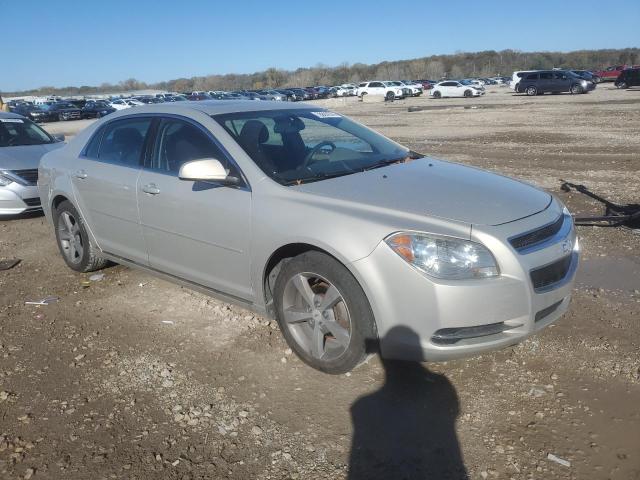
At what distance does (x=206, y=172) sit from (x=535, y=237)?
2080 millimetres

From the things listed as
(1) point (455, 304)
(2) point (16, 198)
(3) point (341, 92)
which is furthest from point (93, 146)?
(3) point (341, 92)

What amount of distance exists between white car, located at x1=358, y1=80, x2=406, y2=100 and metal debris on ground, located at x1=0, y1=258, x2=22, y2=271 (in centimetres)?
4676

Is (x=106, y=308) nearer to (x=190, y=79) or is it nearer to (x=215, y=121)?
(x=215, y=121)

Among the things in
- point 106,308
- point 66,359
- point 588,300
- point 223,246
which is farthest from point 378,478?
point 106,308

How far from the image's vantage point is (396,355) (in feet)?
10.2

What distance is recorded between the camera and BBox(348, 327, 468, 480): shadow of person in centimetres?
265

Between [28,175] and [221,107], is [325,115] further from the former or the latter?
[28,175]

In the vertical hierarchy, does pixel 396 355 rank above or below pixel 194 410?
above

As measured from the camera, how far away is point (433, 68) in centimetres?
12212

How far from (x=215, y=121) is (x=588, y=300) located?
3.26 metres

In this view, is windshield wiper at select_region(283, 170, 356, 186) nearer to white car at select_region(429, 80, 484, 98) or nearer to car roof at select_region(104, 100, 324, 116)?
car roof at select_region(104, 100, 324, 116)

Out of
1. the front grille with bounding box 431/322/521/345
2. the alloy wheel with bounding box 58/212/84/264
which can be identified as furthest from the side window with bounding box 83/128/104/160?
the front grille with bounding box 431/322/521/345

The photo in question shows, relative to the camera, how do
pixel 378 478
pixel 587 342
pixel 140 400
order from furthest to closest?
pixel 587 342 < pixel 140 400 < pixel 378 478

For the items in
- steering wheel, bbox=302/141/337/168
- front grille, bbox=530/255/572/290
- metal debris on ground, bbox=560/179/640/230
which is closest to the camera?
front grille, bbox=530/255/572/290
